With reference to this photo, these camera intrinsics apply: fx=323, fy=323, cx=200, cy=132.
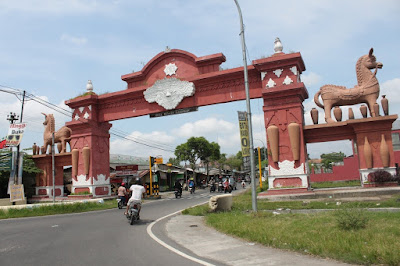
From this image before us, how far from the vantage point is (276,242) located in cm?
687

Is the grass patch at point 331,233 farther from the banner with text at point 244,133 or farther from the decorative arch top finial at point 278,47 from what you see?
the decorative arch top finial at point 278,47

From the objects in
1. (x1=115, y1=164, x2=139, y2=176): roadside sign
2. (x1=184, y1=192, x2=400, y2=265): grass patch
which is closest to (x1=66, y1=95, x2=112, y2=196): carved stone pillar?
(x1=115, y1=164, x2=139, y2=176): roadside sign

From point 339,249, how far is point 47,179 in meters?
25.4

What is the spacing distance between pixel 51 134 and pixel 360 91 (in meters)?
22.1

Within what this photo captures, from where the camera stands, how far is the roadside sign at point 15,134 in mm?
22383

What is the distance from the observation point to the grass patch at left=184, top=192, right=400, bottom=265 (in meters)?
5.48

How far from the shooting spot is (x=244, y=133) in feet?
39.2

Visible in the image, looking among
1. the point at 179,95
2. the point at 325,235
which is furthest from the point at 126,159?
the point at 325,235

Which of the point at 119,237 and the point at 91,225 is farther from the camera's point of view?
the point at 91,225

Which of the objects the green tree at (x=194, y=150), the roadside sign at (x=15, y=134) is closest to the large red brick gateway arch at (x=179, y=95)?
the roadside sign at (x=15, y=134)

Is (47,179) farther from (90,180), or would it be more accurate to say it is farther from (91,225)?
(91,225)

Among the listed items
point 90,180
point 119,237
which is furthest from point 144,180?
point 119,237

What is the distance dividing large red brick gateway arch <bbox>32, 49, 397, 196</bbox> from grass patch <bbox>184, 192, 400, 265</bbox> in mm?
7571

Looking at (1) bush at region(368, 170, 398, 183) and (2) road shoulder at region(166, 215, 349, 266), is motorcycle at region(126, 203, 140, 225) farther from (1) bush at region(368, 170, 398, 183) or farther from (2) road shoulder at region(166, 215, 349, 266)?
(1) bush at region(368, 170, 398, 183)
